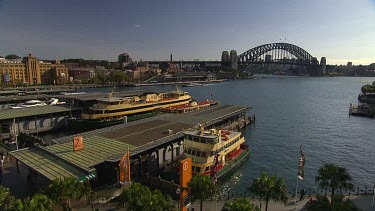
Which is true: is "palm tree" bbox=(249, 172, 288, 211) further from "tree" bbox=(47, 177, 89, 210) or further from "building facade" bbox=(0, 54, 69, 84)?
"building facade" bbox=(0, 54, 69, 84)

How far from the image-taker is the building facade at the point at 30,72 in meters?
163

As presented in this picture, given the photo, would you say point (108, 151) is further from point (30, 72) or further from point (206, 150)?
point (30, 72)

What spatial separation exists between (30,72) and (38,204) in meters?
182

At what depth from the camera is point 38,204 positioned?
650 inches

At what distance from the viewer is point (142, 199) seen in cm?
1844

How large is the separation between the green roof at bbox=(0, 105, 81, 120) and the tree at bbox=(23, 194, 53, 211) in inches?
1792

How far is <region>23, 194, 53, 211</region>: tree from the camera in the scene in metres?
16.1

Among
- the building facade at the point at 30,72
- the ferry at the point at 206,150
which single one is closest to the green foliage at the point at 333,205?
the ferry at the point at 206,150

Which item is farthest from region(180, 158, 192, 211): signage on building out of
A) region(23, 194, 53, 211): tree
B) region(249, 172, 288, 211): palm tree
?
region(23, 194, 53, 211): tree

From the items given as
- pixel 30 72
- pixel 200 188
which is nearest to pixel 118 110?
pixel 200 188

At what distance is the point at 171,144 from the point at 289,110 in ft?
234

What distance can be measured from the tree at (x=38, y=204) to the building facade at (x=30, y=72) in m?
158

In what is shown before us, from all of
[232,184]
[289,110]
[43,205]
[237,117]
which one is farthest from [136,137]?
[289,110]

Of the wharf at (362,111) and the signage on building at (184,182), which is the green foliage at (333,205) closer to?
the signage on building at (184,182)
